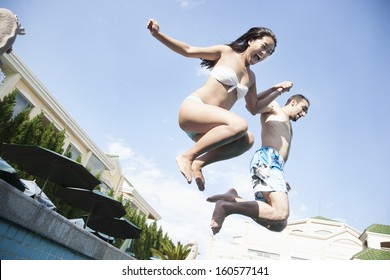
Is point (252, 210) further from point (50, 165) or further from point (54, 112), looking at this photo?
point (54, 112)

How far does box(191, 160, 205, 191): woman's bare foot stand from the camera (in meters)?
1.98

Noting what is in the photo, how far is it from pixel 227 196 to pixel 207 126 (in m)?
0.70

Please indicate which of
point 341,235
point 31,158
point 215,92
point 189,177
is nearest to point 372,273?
point 189,177

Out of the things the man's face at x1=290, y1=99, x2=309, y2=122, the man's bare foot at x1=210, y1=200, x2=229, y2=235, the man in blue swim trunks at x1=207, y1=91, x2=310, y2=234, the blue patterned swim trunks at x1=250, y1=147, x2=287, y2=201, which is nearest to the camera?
the man's bare foot at x1=210, y1=200, x2=229, y2=235

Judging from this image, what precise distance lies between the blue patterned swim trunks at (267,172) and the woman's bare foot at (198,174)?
0.69m

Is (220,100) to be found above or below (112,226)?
below

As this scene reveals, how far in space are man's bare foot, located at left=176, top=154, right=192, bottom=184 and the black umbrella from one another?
6132 millimetres

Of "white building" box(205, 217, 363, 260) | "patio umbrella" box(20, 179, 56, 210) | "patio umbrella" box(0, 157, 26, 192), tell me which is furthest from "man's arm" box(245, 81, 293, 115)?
"white building" box(205, 217, 363, 260)

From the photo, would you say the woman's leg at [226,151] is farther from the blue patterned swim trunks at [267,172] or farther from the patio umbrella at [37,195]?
the patio umbrella at [37,195]

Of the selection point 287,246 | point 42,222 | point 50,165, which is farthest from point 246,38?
point 287,246

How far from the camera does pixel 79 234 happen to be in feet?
15.6

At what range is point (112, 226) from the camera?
1054cm

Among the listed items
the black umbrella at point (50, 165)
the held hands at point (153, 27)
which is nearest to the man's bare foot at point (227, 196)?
the held hands at point (153, 27)

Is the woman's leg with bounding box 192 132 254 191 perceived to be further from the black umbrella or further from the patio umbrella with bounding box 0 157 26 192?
the black umbrella
